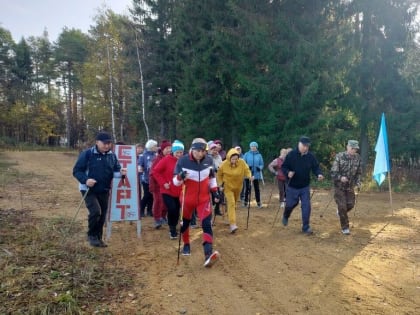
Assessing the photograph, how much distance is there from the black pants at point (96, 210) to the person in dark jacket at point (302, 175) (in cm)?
401

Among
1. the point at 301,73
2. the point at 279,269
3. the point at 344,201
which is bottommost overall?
the point at 279,269

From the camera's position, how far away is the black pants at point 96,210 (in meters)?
6.89

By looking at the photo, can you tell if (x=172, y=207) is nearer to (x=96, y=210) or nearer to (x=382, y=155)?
(x=96, y=210)

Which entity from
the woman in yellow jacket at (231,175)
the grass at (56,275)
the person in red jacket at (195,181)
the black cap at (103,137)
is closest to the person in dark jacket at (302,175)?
the woman in yellow jacket at (231,175)

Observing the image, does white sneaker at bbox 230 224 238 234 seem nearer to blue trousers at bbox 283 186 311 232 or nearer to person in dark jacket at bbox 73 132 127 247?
blue trousers at bbox 283 186 311 232

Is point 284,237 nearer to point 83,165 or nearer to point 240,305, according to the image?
point 240,305

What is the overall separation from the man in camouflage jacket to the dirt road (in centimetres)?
59

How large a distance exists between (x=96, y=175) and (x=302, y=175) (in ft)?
14.4

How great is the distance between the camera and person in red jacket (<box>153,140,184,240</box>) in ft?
25.3

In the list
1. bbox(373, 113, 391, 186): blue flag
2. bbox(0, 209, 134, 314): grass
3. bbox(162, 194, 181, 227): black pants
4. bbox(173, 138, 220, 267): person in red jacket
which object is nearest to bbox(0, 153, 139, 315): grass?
bbox(0, 209, 134, 314): grass

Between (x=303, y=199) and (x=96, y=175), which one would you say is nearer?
(x=96, y=175)

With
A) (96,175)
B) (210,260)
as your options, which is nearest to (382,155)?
(210,260)

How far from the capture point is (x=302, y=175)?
817 centimetres

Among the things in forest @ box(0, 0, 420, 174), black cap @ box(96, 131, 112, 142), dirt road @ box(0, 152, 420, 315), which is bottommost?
dirt road @ box(0, 152, 420, 315)
